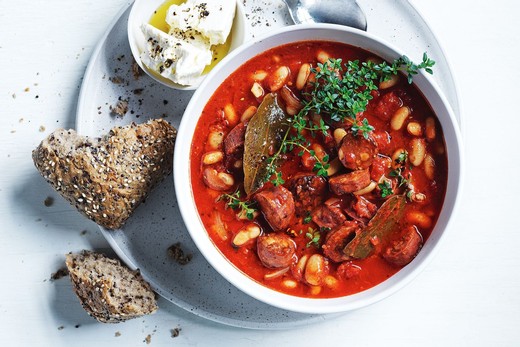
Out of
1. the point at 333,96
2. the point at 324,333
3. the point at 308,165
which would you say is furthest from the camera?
the point at 324,333

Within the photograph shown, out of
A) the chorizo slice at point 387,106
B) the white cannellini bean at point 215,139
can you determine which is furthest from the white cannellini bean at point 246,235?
the chorizo slice at point 387,106

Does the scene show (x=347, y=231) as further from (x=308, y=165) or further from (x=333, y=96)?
(x=333, y=96)

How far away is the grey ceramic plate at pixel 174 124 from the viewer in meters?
3.08

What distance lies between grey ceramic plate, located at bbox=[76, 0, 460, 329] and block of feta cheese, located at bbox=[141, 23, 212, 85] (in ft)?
0.56

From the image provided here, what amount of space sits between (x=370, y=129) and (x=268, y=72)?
0.54 metres

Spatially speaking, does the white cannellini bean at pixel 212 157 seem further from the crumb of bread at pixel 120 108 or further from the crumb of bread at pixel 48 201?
the crumb of bread at pixel 48 201

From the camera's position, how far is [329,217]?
8.87 feet

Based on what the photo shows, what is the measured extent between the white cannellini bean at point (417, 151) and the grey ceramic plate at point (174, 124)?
1.82 ft

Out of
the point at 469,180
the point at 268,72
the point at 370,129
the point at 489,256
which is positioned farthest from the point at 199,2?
the point at 489,256

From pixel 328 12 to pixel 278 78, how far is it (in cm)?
63

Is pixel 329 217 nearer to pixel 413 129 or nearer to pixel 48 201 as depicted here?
pixel 413 129

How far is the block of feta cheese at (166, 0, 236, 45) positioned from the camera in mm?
2969

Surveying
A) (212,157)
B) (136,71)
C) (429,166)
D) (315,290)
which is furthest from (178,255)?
(429,166)

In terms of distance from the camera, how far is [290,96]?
2727 millimetres
